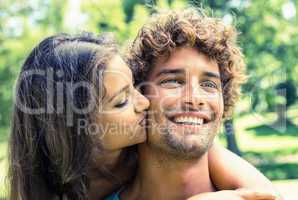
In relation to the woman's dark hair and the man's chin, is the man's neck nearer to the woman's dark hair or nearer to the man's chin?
the man's chin

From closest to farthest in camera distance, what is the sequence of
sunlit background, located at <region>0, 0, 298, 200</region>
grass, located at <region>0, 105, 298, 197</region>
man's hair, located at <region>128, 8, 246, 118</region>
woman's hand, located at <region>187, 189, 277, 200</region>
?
woman's hand, located at <region>187, 189, 277, 200</region>, man's hair, located at <region>128, 8, 246, 118</region>, sunlit background, located at <region>0, 0, 298, 200</region>, grass, located at <region>0, 105, 298, 197</region>

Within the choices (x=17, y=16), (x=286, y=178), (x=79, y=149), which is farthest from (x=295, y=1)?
(x=79, y=149)

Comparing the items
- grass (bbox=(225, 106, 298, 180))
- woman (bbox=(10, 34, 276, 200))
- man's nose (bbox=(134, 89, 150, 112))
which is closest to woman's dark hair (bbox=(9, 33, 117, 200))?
woman (bbox=(10, 34, 276, 200))

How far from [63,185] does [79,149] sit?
6.3 inches

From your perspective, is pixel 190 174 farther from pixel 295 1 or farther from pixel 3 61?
pixel 295 1

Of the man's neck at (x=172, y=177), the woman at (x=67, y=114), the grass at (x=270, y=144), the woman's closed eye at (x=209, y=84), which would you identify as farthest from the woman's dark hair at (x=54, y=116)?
the grass at (x=270, y=144)

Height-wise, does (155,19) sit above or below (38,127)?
above

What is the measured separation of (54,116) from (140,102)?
33cm

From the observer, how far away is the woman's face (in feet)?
5.79

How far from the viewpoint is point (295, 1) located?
7242 mm

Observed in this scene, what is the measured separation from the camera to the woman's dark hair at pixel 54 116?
5.64 feet

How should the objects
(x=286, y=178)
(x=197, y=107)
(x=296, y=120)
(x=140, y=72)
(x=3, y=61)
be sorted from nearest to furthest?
(x=197, y=107) → (x=140, y=72) → (x=3, y=61) → (x=286, y=178) → (x=296, y=120)

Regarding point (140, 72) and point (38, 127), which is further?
point (140, 72)

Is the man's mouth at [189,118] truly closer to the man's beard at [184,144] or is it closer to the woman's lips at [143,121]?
the man's beard at [184,144]
